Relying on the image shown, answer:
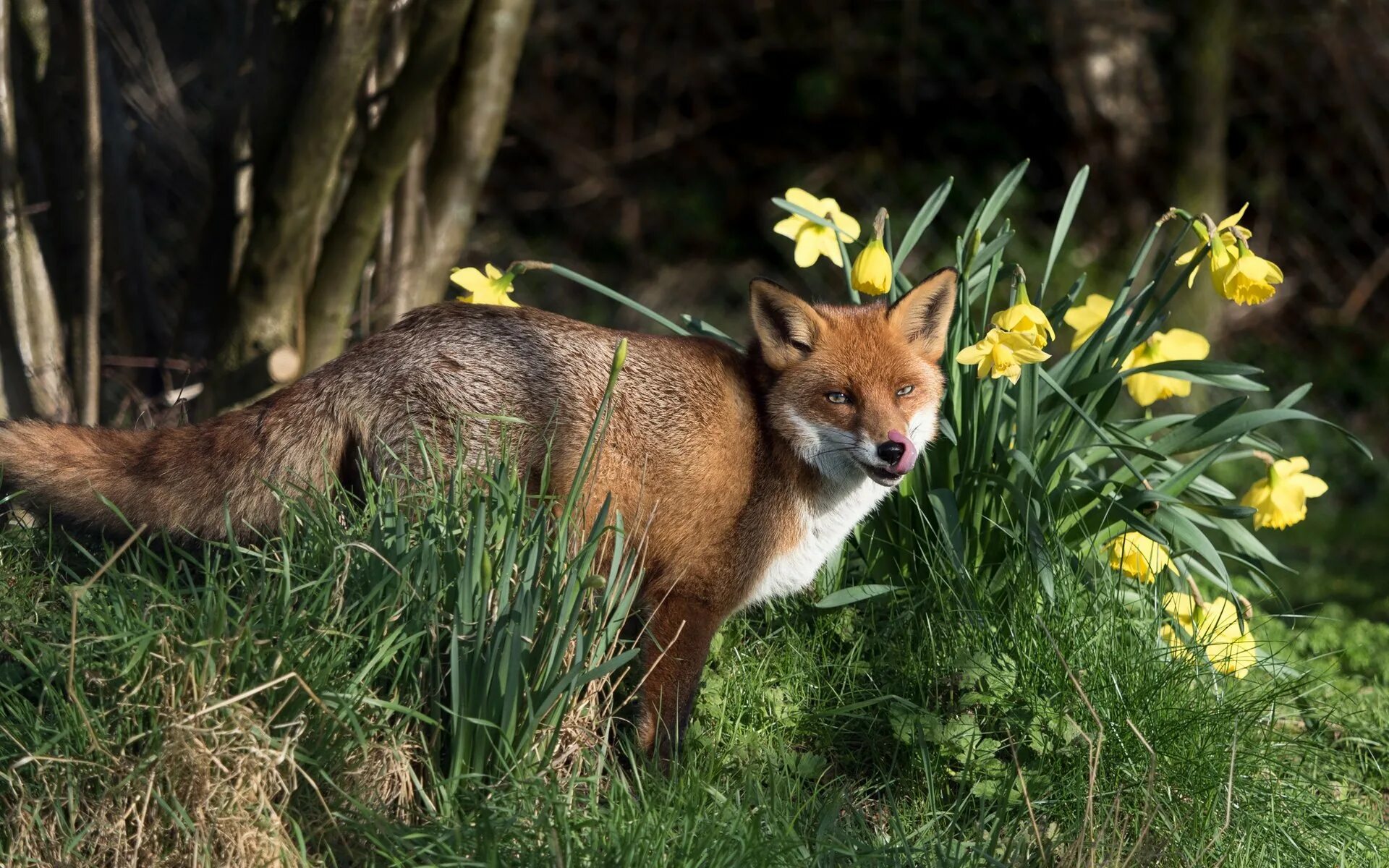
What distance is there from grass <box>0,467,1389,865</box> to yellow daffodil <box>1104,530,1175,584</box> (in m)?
0.09

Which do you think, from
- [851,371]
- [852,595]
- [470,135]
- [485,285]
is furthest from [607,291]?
[470,135]

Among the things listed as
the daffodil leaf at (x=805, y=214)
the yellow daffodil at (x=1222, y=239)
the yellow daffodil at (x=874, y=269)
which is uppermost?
the yellow daffodil at (x=1222, y=239)

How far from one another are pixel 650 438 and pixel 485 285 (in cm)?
104

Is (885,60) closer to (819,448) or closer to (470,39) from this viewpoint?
(470,39)

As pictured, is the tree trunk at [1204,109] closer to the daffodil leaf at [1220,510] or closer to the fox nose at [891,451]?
the daffodil leaf at [1220,510]

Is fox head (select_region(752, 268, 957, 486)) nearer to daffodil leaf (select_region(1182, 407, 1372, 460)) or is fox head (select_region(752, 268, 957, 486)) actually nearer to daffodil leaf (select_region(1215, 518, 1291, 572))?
daffodil leaf (select_region(1182, 407, 1372, 460))

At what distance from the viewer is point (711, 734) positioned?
3.84 metres

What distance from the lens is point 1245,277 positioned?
3.95 meters

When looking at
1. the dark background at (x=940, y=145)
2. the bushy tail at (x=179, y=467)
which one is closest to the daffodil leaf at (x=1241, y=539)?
the bushy tail at (x=179, y=467)

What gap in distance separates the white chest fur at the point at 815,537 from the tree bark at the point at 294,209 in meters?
2.31

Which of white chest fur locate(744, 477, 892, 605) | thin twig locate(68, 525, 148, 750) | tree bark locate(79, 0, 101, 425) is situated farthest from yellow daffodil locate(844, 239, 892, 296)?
tree bark locate(79, 0, 101, 425)

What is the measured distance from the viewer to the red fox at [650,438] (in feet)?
12.2

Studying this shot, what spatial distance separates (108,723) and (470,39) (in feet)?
11.0

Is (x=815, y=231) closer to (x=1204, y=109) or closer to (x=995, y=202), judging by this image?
(x=995, y=202)
